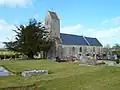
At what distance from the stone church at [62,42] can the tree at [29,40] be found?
456 inches

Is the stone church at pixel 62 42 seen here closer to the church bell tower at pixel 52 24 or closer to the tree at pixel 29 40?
the church bell tower at pixel 52 24

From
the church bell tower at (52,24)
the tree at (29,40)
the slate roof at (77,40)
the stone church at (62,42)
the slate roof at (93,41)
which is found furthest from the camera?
the slate roof at (93,41)

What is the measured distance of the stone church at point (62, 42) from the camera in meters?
69.8

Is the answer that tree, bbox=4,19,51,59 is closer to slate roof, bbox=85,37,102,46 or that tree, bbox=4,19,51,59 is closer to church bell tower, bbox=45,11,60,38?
church bell tower, bbox=45,11,60,38

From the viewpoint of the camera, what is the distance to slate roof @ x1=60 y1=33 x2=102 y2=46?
73856 mm

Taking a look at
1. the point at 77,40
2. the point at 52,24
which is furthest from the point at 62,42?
the point at 77,40

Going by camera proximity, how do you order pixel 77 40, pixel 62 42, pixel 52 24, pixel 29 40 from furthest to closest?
pixel 77 40, pixel 62 42, pixel 52 24, pixel 29 40

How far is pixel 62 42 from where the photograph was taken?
7100 cm

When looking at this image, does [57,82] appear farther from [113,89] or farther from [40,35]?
[40,35]

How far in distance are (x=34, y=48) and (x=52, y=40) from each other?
1492 cm

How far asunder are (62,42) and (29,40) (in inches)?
715

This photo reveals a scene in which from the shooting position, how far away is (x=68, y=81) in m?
13.0

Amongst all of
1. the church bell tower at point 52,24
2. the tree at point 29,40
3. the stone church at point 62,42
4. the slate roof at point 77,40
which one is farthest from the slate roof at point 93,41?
the tree at point 29,40

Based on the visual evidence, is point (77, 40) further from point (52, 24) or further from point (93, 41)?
point (52, 24)
